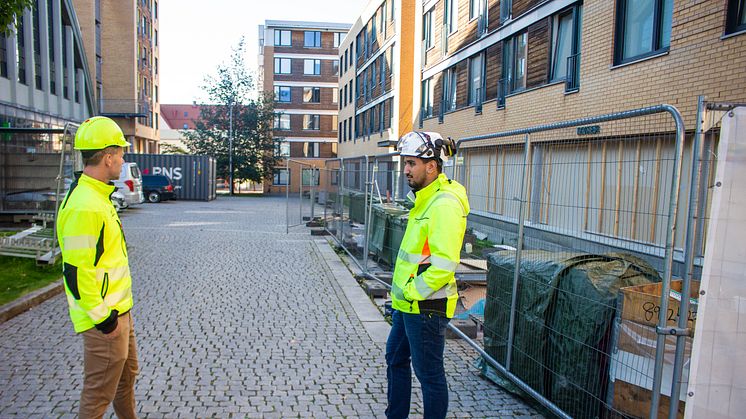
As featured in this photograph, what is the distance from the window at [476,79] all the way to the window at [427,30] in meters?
5.36

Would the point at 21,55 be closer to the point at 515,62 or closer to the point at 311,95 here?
the point at 515,62

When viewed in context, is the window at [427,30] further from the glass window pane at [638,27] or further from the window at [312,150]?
the window at [312,150]

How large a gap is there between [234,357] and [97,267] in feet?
8.41

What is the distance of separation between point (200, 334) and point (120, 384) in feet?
8.94

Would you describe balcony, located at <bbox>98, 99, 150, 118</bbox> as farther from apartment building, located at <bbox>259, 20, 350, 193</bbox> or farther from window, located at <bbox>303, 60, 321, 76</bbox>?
window, located at <bbox>303, 60, 321, 76</bbox>

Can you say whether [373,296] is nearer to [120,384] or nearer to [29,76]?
[120,384]

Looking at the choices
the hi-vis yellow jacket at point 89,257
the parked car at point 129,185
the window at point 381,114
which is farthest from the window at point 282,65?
the hi-vis yellow jacket at point 89,257

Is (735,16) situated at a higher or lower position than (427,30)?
lower

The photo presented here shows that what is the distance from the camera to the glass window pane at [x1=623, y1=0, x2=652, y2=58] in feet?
37.6

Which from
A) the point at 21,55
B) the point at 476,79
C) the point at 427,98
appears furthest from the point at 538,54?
the point at 21,55

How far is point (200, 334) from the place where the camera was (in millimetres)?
6199

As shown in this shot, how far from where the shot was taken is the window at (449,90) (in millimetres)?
23062

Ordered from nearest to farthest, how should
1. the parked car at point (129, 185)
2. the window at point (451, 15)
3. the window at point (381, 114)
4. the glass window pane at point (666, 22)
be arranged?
1. the glass window pane at point (666, 22)
2. the window at point (451, 15)
3. the parked car at point (129, 185)
4. the window at point (381, 114)

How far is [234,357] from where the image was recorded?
546 cm
